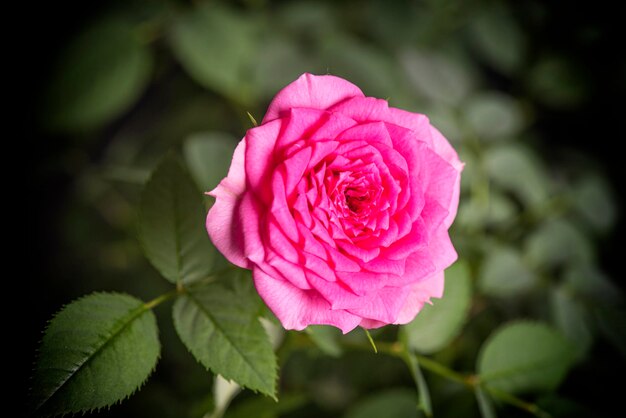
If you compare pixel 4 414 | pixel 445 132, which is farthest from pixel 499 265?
pixel 4 414

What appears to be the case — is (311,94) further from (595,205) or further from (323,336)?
(595,205)

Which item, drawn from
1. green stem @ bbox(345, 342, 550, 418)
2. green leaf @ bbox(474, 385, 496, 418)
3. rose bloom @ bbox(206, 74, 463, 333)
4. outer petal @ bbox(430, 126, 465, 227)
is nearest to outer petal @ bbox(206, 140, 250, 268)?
rose bloom @ bbox(206, 74, 463, 333)


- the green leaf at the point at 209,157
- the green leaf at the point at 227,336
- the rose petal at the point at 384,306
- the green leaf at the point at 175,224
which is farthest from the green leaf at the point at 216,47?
the rose petal at the point at 384,306

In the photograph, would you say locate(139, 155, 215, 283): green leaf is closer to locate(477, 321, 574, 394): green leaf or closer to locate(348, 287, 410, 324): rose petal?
locate(348, 287, 410, 324): rose petal

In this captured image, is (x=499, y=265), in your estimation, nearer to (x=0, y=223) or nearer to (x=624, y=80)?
(x=624, y=80)

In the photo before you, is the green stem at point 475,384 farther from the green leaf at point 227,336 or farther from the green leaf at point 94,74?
the green leaf at point 94,74
